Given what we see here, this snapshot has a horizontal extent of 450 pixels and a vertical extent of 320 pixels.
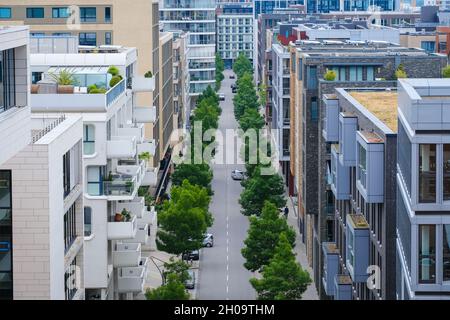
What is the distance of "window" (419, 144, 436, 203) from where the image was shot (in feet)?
77.3

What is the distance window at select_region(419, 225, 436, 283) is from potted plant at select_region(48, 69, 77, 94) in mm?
18123

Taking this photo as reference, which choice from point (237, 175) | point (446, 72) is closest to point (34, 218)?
point (446, 72)

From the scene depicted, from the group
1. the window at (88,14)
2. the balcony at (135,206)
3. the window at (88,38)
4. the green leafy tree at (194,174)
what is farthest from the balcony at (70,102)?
the green leafy tree at (194,174)

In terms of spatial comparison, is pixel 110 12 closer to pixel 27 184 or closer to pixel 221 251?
pixel 221 251

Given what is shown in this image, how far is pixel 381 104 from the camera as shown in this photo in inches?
1599

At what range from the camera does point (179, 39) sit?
110 metres

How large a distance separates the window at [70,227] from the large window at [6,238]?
4202 mm

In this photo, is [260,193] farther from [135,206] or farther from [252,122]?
[252,122]

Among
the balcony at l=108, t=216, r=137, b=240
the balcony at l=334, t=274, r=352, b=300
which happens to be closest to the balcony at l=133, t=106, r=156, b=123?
the balcony at l=108, t=216, r=137, b=240

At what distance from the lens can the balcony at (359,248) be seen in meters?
35.8

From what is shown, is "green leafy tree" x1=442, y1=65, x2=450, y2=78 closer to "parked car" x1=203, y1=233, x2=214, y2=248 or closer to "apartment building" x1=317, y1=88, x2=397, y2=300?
"apartment building" x1=317, y1=88, x2=397, y2=300

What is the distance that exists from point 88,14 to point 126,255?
3143 centimetres
